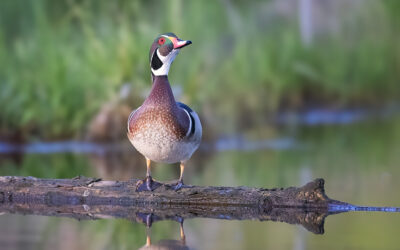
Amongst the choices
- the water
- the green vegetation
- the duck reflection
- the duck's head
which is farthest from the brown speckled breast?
the green vegetation

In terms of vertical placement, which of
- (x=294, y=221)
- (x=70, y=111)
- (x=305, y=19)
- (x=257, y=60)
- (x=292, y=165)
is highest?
(x=305, y=19)

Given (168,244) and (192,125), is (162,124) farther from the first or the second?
(168,244)

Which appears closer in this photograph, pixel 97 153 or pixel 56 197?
pixel 56 197

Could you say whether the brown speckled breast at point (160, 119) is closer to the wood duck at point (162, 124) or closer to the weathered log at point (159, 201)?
the wood duck at point (162, 124)

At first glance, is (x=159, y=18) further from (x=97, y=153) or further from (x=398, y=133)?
(x=398, y=133)

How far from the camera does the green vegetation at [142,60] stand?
1267 centimetres

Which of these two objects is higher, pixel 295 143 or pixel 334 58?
pixel 334 58

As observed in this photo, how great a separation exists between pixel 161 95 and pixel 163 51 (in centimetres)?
30

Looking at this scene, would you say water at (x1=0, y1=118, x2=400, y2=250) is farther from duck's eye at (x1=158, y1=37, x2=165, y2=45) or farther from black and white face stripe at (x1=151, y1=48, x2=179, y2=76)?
duck's eye at (x1=158, y1=37, x2=165, y2=45)

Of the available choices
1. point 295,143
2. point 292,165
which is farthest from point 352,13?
point 292,165

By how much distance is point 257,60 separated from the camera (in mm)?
14117

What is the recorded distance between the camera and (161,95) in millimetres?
7281

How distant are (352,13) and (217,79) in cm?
415

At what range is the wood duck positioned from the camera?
23.3ft
